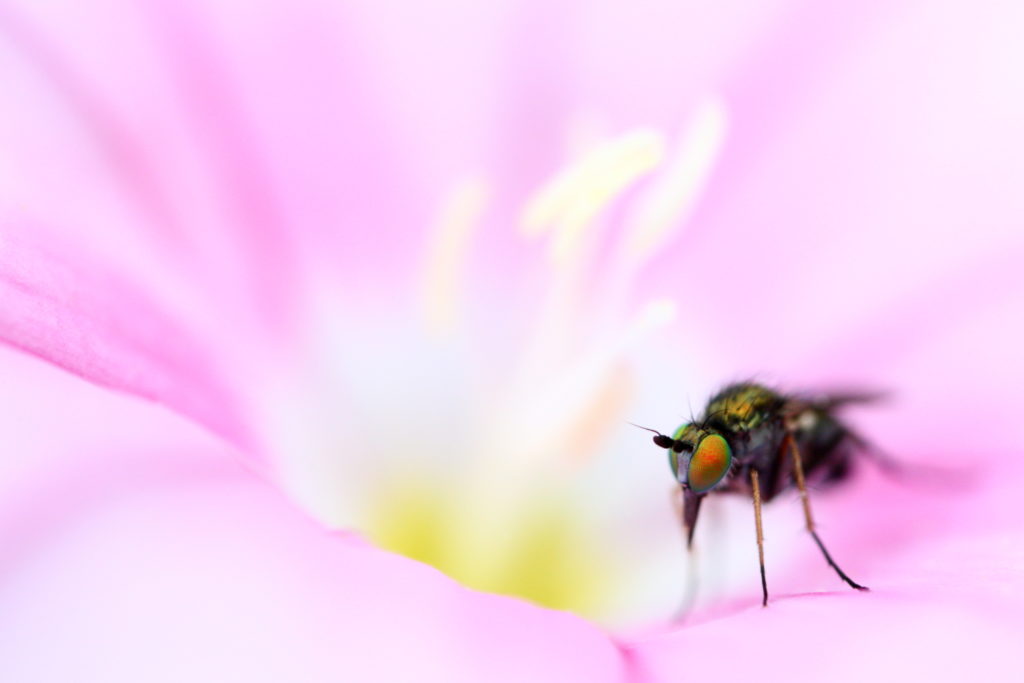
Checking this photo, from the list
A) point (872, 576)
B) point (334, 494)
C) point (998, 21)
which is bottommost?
point (872, 576)

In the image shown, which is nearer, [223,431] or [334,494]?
[223,431]

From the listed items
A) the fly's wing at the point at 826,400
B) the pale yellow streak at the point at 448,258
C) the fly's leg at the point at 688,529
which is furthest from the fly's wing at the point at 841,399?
the pale yellow streak at the point at 448,258

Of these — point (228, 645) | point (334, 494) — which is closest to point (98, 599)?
point (228, 645)

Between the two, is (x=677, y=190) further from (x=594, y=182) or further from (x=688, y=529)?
(x=688, y=529)

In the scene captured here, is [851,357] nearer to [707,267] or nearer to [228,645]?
[707,267]

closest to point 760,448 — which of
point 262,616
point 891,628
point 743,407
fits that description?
point 743,407

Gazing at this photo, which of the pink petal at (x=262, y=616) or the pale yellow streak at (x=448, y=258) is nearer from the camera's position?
the pink petal at (x=262, y=616)

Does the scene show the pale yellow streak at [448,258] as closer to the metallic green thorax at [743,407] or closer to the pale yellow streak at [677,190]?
the pale yellow streak at [677,190]

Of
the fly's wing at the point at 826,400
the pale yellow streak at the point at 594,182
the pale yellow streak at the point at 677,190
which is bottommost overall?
the fly's wing at the point at 826,400
